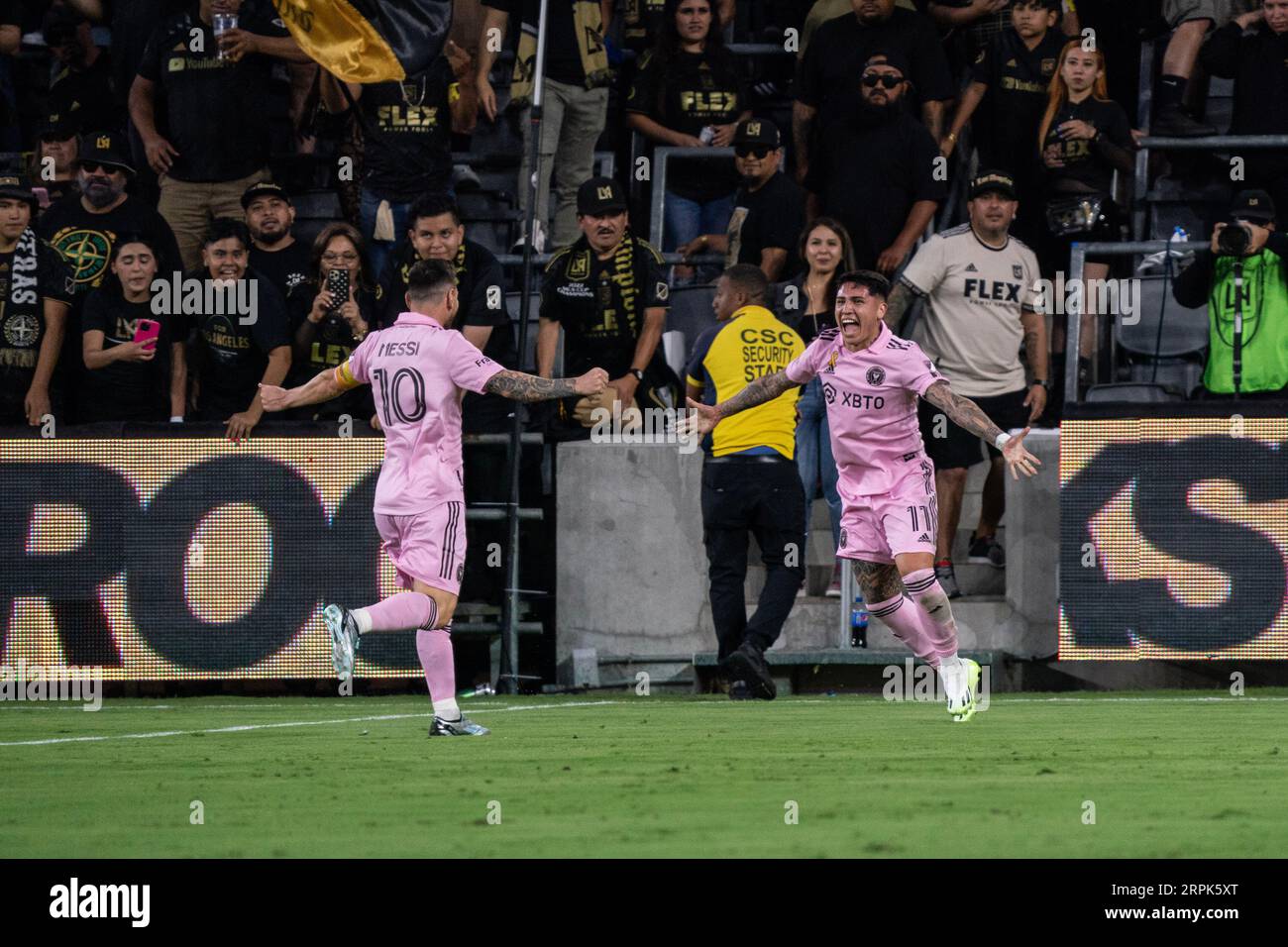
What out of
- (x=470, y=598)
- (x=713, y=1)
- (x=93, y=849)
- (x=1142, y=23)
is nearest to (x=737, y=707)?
(x=470, y=598)

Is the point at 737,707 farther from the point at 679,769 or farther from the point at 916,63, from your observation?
the point at 916,63

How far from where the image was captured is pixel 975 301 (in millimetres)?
14125

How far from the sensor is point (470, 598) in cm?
1434

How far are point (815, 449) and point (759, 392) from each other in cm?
273

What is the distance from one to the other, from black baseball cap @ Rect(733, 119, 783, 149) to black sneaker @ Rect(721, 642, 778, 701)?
421 centimetres

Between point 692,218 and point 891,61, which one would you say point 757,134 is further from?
point 692,218

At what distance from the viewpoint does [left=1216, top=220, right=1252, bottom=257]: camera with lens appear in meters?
13.4

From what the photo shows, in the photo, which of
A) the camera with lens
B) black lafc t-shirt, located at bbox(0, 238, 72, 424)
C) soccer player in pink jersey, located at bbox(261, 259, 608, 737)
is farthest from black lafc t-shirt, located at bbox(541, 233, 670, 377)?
soccer player in pink jersey, located at bbox(261, 259, 608, 737)

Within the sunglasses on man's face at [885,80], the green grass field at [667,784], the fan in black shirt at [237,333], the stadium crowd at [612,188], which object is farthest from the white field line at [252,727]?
the sunglasses on man's face at [885,80]

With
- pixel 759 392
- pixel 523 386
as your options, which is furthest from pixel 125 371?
pixel 523 386

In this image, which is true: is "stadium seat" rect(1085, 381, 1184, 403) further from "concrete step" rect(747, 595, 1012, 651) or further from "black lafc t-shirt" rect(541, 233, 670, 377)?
"black lafc t-shirt" rect(541, 233, 670, 377)

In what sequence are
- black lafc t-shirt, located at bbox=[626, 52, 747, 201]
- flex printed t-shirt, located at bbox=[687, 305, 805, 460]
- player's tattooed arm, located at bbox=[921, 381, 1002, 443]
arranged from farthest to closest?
black lafc t-shirt, located at bbox=[626, 52, 747, 201]
flex printed t-shirt, located at bbox=[687, 305, 805, 460]
player's tattooed arm, located at bbox=[921, 381, 1002, 443]

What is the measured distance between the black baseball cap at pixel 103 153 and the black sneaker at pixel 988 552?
268 inches

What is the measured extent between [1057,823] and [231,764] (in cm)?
365
